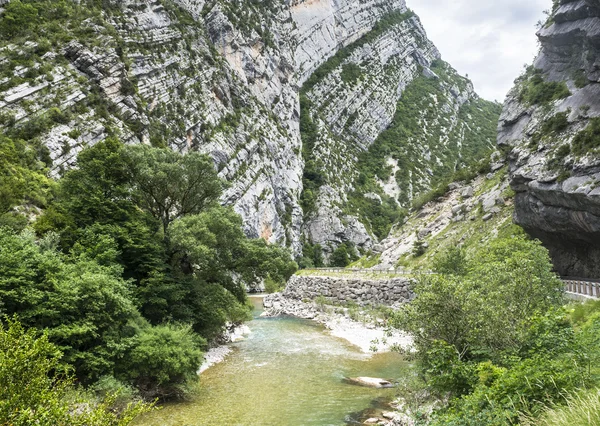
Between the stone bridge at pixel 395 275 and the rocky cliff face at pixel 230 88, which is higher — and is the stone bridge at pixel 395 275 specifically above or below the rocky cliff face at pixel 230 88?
below

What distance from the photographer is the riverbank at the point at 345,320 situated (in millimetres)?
30109

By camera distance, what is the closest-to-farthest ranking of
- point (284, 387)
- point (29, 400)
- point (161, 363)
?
point (29, 400)
point (161, 363)
point (284, 387)

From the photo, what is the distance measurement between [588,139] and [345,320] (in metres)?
26.7

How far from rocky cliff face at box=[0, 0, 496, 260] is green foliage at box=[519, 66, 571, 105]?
4761 centimetres

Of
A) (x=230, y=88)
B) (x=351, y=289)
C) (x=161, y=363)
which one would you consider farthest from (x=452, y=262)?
(x=230, y=88)

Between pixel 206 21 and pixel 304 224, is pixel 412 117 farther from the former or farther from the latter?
pixel 206 21

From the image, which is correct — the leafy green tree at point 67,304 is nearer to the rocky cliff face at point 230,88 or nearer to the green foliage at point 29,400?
the green foliage at point 29,400

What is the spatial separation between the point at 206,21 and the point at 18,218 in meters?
77.3

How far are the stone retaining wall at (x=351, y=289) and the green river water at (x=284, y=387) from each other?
13.6 metres

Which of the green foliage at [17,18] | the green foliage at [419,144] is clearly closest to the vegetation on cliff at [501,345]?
the green foliage at [17,18]

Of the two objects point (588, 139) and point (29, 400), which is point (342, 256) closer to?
point (588, 139)

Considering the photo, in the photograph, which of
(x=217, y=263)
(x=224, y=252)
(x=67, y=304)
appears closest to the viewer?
(x=67, y=304)

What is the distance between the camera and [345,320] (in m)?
41.1

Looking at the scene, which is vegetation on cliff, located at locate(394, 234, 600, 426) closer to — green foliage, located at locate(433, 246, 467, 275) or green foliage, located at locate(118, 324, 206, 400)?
green foliage, located at locate(118, 324, 206, 400)
